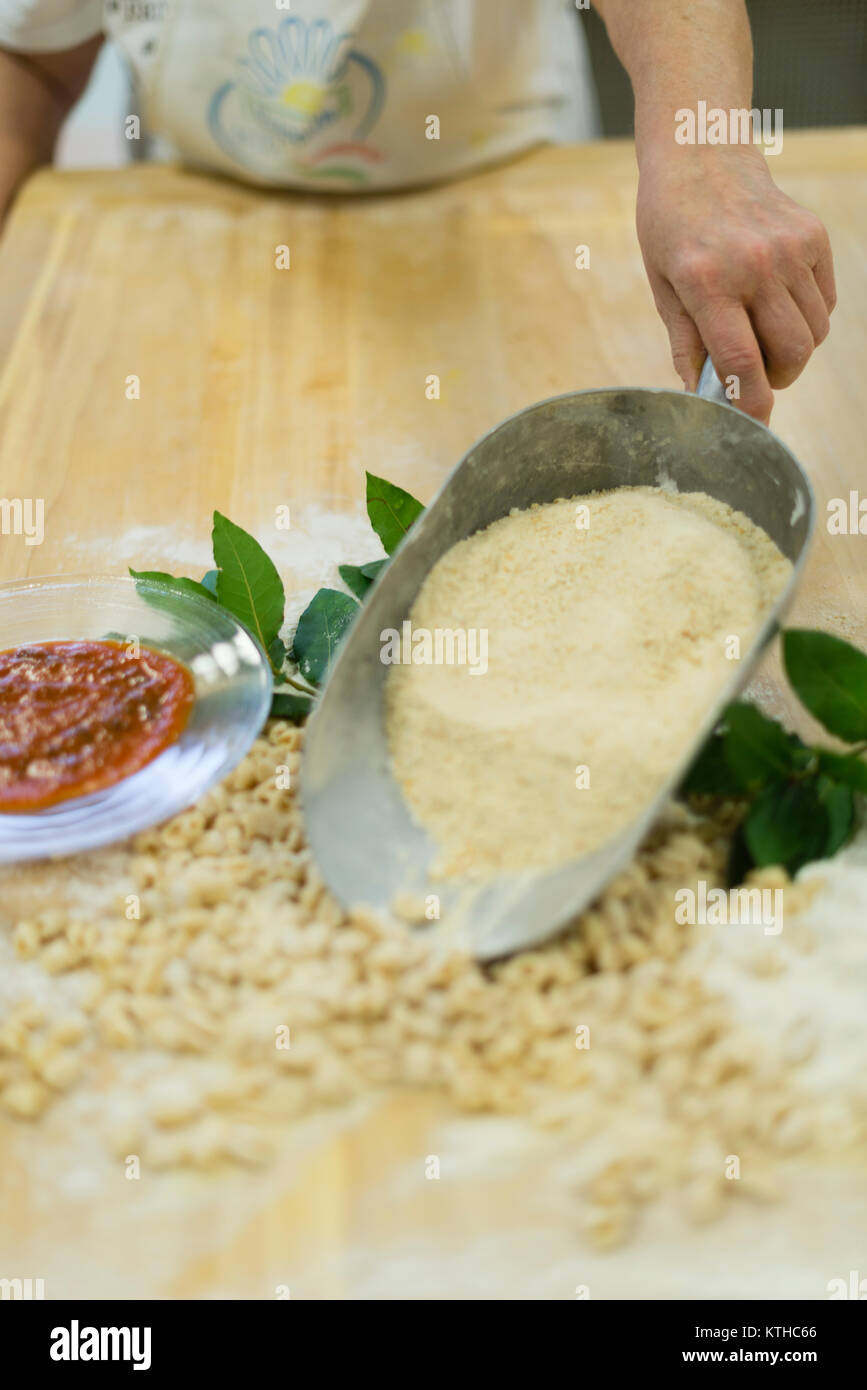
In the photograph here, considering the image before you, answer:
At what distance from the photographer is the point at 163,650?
922mm

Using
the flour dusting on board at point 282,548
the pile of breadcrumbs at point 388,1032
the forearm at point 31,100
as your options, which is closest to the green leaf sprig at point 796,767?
the pile of breadcrumbs at point 388,1032

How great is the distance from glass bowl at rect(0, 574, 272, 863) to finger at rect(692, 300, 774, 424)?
423 mm

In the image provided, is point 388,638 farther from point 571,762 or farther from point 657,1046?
point 657,1046

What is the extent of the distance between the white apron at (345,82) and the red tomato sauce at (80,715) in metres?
0.87

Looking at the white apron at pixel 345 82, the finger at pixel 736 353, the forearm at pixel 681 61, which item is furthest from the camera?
the white apron at pixel 345 82

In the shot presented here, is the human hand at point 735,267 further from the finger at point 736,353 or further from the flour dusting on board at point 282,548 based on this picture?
the flour dusting on board at point 282,548

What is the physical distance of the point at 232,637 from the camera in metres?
0.90

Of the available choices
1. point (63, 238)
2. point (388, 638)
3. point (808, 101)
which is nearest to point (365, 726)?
point (388, 638)

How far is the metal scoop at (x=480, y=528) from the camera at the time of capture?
2.37 feet

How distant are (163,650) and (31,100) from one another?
113cm

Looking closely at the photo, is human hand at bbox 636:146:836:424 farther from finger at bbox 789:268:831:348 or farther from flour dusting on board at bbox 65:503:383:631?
flour dusting on board at bbox 65:503:383:631

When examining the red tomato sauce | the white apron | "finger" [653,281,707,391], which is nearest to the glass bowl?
the red tomato sauce

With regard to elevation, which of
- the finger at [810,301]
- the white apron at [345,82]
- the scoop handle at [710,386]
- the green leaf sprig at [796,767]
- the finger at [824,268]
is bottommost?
the green leaf sprig at [796,767]

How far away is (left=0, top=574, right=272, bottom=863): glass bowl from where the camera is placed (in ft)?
2.58
